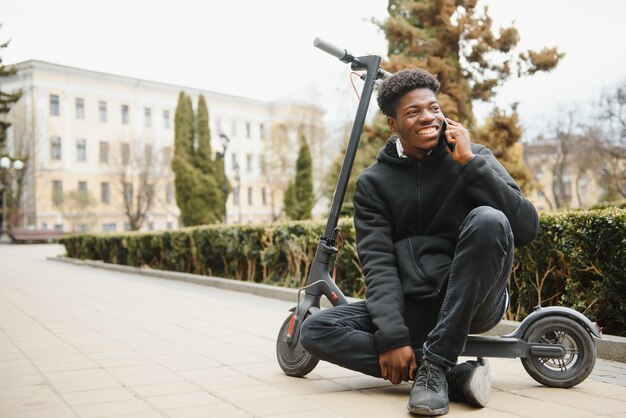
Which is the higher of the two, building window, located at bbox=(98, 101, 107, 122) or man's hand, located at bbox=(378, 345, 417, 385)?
building window, located at bbox=(98, 101, 107, 122)

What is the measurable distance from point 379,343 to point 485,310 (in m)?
0.54

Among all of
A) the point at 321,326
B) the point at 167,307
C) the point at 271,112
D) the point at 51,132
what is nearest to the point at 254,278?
the point at 167,307

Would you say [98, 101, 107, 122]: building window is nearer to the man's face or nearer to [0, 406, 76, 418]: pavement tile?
[0, 406, 76, 418]: pavement tile

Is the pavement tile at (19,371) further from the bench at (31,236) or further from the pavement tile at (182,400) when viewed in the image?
the bench at (31,236)

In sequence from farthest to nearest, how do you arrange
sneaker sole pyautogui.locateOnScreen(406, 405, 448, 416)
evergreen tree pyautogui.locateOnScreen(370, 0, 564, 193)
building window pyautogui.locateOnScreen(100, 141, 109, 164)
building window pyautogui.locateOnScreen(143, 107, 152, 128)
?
building window pyautogui.locateOnScreen(143, 107, 152, 128) < building window pyautogui.locateOnScreen(100, 141, 109, 164) < evergreen tree pyautogui.locateOnScreen(370, 0, 564, 193) < sneaker sole pyautogui.locateOnScreen(406, 405, 448, 416)

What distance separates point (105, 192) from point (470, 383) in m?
54.2

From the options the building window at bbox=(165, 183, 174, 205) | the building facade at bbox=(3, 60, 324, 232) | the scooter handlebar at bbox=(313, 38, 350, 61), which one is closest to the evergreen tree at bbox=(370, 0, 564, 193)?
the scooter handlebar at bbox=(313, 38, 350, 61)

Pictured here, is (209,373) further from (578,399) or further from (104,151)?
(104,151)

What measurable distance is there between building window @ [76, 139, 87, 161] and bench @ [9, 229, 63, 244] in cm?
931

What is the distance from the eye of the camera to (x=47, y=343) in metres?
5.53

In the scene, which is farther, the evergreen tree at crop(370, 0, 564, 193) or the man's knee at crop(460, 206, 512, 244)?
the evergreen tree at crop(370, 0, 564, 193)

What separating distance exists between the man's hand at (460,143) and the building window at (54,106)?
52.3 meters

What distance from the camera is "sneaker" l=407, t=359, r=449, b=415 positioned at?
292cm

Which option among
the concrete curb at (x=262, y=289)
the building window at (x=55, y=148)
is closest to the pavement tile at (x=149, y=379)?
the concrete curb at (x=262, y=289)
